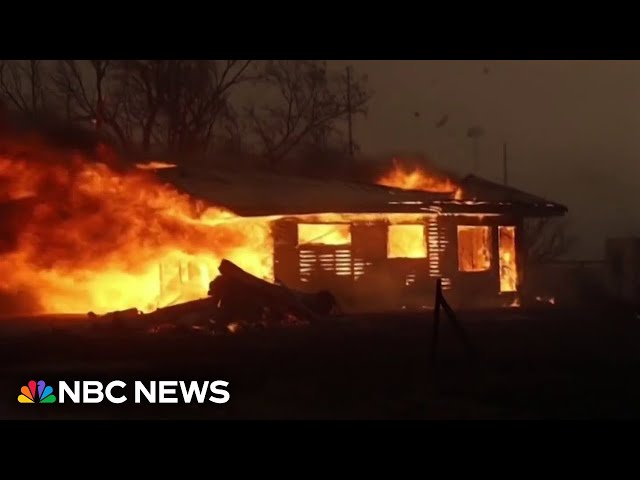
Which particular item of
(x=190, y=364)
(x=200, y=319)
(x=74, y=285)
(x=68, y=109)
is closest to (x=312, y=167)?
(x=68, y=109)

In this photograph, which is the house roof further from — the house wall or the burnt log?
the burnt log

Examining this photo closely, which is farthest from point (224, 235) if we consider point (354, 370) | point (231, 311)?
point (354, 370)

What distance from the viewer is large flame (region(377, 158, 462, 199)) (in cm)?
2845

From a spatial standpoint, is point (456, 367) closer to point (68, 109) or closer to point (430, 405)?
point (430, 405)

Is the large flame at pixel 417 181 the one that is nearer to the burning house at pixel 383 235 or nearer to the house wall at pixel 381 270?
the burning house at pixel 383 235

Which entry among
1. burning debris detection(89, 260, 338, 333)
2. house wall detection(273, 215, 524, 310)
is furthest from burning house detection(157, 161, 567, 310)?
burning debris detection(89, 260, 338, 333)

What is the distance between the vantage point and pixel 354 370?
557 inches

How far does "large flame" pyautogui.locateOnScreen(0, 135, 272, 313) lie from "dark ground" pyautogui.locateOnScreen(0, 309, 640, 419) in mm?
4643

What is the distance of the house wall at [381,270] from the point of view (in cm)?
2467

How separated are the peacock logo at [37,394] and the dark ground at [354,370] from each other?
0.14m

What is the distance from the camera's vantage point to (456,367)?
1439cm

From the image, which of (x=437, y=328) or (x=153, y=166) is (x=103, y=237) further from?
(x=437, y=328)

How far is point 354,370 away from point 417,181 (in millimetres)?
15301

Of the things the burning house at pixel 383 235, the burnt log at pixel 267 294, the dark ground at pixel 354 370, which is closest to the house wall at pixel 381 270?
the burning house at pixel 383 235
